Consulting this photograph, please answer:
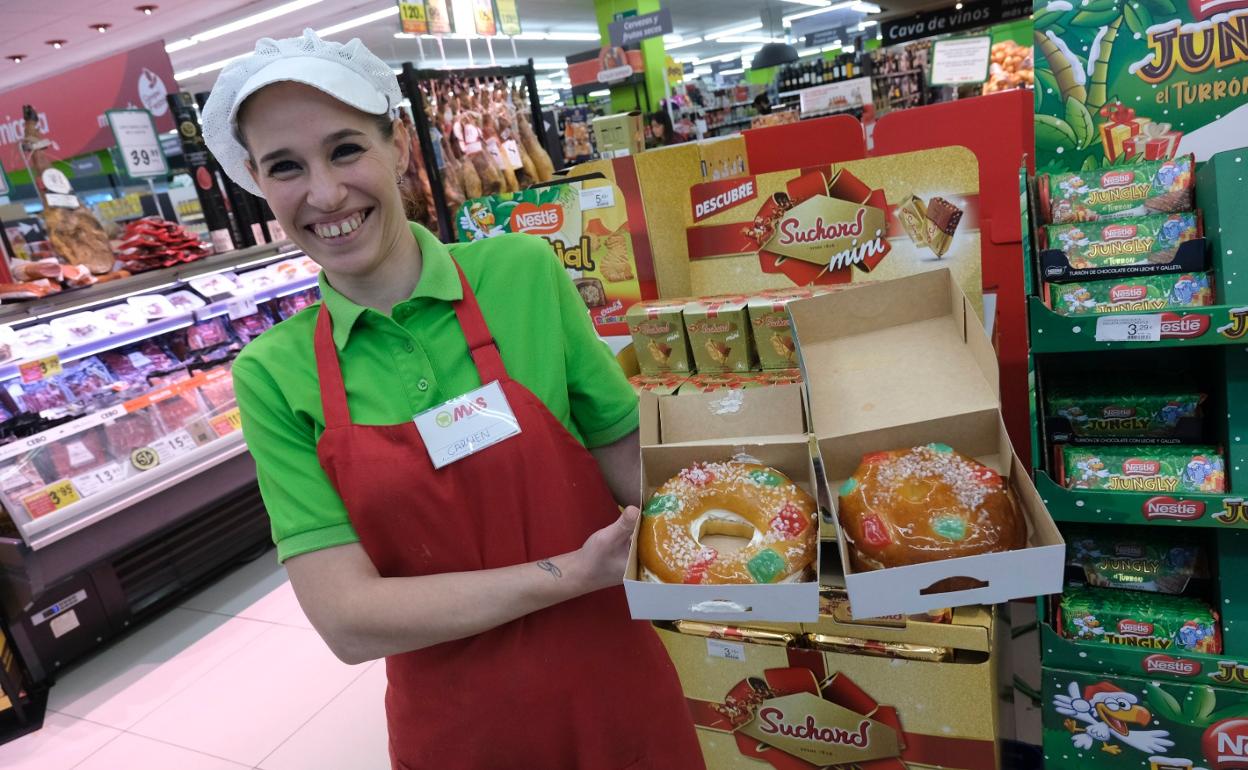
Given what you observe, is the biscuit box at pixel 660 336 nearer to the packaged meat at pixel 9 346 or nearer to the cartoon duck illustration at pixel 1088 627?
the cartoon duck illustration at pixel 1088 627

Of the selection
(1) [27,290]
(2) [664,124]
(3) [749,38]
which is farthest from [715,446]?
(3) [749,38]

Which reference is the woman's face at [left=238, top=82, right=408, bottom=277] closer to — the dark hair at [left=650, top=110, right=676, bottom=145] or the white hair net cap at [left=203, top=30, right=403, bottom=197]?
the white hair net cap at [left=203, top=30, right=403, bottom=197]

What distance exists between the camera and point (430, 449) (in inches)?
46.8

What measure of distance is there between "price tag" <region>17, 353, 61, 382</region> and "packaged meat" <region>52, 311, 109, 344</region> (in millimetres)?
158

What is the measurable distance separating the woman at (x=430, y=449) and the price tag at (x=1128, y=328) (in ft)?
3.10

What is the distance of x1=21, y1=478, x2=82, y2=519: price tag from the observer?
3.21 metres

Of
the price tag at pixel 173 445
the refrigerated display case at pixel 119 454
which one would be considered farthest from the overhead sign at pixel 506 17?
the price tag at pixel 173 445

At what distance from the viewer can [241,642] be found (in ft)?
11.8

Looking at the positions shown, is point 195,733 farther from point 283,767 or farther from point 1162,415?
point 1162,415

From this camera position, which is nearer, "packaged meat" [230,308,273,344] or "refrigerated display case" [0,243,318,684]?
"refrigerated display case" [0,243,318,684]

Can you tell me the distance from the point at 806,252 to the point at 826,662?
3.74 feet

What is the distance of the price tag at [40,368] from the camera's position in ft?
10.8

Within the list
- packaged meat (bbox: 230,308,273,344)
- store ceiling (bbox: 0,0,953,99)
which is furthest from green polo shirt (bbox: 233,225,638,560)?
store ceiling (bbox: 0,0,953,99)

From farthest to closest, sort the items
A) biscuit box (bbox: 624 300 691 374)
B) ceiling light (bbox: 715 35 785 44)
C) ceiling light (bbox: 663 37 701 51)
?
ceiling light (bbox: 715 35 785 44) → ceiling light (bbox: 663 37 701 51) → biscuit box (bbox: 624 300 691 374)
